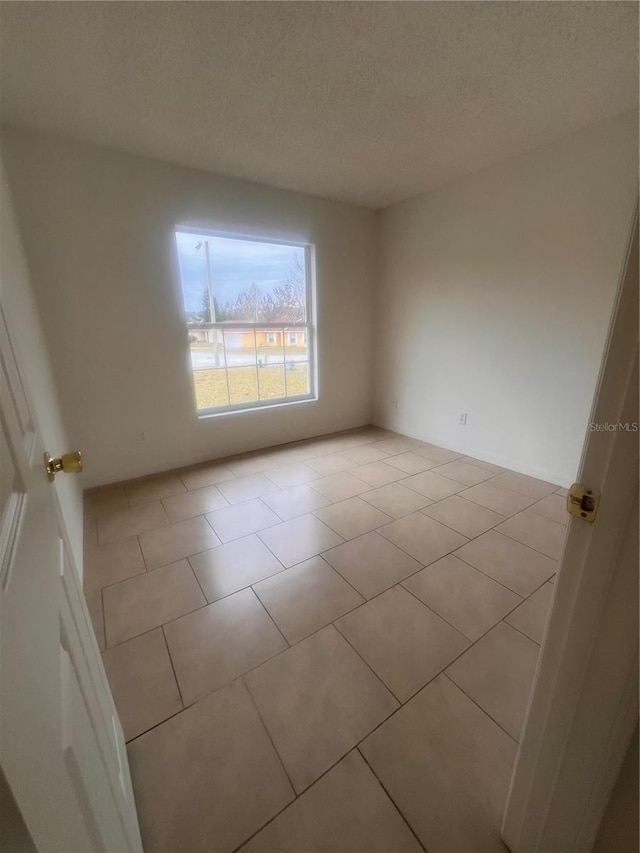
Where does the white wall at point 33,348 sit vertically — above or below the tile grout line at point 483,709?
above

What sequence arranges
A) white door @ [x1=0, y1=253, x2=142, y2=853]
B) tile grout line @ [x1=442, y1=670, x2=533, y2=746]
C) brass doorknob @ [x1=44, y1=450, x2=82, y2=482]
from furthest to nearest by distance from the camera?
tile grout line @ [x1=442, y1=670, x2=533, y2=746] → brass doorknob @ [x1=44, y1=450, x2=82, y2=482] → white door @ [x1=0, y1=253, x2=142, y2=853]

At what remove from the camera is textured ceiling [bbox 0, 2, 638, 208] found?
4.84 feet

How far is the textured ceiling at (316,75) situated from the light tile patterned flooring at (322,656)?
8.41ft

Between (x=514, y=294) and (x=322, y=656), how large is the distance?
3038 millimetres

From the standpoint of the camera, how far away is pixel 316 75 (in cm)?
181

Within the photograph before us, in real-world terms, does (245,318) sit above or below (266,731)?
above

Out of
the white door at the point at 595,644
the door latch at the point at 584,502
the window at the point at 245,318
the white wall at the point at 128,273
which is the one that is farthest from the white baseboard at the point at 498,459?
the door latch at the point at 584,502

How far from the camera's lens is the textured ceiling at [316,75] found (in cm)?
148

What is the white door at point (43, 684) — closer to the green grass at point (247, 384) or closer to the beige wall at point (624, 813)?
the beige wall at point (624, 813)

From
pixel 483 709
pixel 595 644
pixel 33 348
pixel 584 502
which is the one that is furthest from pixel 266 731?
pixel 33 348

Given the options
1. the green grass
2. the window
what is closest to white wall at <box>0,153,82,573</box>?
the window

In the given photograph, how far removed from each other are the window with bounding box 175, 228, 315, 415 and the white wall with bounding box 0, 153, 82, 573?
110 cm

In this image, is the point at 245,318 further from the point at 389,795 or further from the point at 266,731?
the point at 389,795

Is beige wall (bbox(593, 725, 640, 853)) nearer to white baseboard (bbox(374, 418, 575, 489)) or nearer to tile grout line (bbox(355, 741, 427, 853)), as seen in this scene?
tile grout line (bbox(355, 741, 427, 853))
